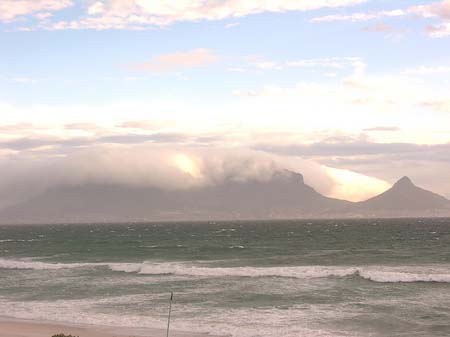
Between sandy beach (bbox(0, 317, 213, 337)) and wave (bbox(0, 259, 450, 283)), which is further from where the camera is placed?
wave (bbox(0, 259, 450, 283))

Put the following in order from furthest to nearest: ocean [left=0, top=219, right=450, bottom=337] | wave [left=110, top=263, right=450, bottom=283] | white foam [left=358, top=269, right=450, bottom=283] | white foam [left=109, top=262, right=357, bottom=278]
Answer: white foam [left=109, top=262, right=357, bottom=278]
wave [left=110, top=263, right=450, bottom=283]
white foam [left=358, top=269, right=450, bottom=283]
ocean [left=0, top=219, right=450, bottom=337]

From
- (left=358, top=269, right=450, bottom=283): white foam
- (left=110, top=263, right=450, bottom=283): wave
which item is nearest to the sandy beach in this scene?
(left=110, top=263, right=450, bottom=283): wave

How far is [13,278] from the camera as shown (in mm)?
55188

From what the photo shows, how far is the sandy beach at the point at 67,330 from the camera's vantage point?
29.4 m

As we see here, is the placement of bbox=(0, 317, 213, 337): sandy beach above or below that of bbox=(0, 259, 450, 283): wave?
below

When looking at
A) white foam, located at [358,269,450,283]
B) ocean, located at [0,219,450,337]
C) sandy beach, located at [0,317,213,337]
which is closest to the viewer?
sandy beach, located at [0,317,213,337]

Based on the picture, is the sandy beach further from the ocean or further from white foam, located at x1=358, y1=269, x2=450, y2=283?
white foam, located at x1=358, y1=269, x2=450, y2=283

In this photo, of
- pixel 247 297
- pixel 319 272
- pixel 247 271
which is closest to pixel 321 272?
pixel 319 272

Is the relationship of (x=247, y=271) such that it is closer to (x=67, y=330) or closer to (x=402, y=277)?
(x=402, y=277)

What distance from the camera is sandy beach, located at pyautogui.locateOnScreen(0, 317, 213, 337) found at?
29.4 metres

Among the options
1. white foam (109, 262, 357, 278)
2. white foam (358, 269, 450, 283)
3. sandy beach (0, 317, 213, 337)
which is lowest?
sandy beach (0, 317, 213, 337)

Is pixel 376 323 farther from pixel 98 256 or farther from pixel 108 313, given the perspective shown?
pixel 98 256

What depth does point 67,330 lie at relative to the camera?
3062 cm

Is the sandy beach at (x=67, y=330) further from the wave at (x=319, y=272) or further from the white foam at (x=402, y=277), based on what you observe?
the white foam at (x=402, y=277)
